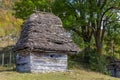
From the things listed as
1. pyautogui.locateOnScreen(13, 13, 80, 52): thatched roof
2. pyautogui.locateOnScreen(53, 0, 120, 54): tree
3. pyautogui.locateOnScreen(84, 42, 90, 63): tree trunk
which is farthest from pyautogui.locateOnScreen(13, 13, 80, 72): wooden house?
pyautogui.locateOnScreen(84, 42, 90, 63): tree trunk

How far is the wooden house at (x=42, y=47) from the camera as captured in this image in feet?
83.1

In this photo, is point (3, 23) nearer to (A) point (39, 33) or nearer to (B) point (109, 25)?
(B) point (109, 25)

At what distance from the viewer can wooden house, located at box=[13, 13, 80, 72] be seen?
25.3 metres

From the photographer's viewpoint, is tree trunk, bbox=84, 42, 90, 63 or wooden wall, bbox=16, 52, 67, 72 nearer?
wooden wall, bbox=16, 52, 67, 72

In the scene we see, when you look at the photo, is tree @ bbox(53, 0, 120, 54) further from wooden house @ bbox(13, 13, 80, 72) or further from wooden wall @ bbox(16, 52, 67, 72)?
wooden wall @ bbox(16, 52, 67, 72)

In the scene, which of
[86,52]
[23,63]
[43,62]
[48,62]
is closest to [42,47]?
[43,62]

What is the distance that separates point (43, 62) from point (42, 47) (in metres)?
1.35

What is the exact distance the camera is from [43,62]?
25719 millimetres

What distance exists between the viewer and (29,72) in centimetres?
2502

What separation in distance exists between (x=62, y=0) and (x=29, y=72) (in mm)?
14716

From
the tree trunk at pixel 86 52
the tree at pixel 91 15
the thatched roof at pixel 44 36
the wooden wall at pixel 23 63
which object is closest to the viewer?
the thatched roof at pixel 44 36

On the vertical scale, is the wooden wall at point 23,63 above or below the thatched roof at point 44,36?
below

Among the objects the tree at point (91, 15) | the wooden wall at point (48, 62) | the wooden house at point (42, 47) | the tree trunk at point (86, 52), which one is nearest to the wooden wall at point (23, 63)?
the wooden house at point (42, 47)

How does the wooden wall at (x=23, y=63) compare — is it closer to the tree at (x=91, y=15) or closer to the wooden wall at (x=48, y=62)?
the wooden wall at (x=48, y=62)
